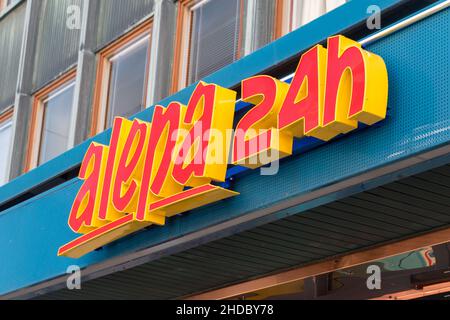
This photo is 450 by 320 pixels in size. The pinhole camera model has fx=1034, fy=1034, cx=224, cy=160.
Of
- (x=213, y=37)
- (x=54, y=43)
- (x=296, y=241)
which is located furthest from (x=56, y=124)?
(x=296, y=241)

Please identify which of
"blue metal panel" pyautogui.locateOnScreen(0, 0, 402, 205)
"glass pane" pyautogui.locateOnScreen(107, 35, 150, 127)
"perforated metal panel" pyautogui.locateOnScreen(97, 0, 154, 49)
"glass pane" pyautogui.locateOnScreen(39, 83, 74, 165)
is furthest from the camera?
"glass pane" pyautogui.locateOnScreen(39, 83, 74, 165)

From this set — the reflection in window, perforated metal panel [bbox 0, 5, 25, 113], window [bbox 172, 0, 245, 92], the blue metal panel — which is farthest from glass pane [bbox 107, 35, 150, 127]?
perforated metal panel [bbox 0, 5, 25, 113]

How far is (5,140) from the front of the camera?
58.5 feet

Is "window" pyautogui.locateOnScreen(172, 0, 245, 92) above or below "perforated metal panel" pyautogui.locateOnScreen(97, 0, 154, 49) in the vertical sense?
below

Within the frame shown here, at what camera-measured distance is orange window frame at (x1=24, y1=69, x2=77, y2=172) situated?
16522 mm

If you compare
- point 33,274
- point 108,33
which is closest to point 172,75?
point 108,33

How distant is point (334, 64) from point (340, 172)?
3.13 ft

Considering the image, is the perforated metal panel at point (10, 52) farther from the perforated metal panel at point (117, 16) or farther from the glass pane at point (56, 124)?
the perforated metal panel at point (117, 16)

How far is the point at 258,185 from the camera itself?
9922 mm

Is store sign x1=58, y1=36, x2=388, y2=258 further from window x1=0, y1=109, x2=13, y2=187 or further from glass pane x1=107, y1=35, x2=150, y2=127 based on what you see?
window x1=0, y1=109, x2=13, y2=187

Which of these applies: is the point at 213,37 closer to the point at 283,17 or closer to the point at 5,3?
the point at 283,17

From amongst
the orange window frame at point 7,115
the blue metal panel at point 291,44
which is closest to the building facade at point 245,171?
the blue metal panel at point 291,44

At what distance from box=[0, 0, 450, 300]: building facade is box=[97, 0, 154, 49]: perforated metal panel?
0.10 ft

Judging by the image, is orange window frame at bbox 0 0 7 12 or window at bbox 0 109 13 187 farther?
orange window frame at bbox 0 0 7 12
